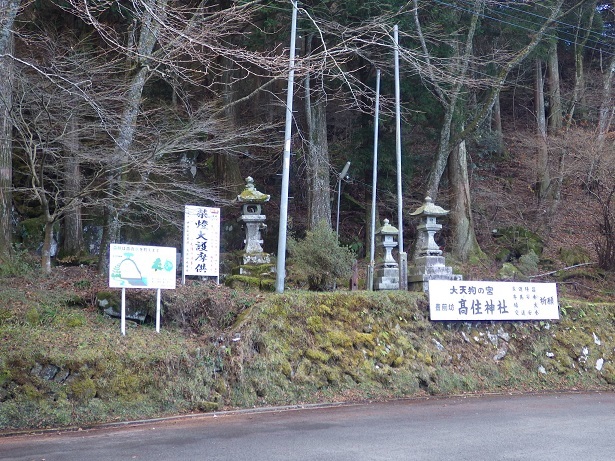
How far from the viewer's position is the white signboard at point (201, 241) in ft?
41.2

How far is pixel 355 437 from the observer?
27.4ft

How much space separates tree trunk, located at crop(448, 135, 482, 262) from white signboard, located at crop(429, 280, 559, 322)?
6.92 meters

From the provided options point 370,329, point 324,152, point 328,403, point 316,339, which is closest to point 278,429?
point 328,403

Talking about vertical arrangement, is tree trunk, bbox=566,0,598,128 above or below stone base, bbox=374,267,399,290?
above

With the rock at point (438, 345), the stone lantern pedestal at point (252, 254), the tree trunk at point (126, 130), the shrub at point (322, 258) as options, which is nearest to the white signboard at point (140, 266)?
the tree trunk at point (126, 130)

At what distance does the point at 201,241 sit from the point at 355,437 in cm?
564

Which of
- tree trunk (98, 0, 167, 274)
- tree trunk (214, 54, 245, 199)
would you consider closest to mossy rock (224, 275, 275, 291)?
tree trunk (98, 0, 167, 274)

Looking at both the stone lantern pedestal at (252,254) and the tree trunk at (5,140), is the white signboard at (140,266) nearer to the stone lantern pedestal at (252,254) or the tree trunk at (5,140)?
the stone lantern pedestal at (252,254)

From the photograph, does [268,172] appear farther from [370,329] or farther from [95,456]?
[95,456]

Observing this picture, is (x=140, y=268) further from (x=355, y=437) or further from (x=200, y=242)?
(x=355, y=437)

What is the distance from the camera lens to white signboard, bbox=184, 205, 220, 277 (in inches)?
495

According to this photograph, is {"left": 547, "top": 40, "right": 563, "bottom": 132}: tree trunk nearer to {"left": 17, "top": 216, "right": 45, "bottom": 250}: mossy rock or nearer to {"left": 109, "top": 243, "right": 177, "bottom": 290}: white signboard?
{"left": 17, "top": 216, "right": 45, "bottom": 250}: mossy rock

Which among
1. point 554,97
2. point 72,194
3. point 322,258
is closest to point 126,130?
point 72,194

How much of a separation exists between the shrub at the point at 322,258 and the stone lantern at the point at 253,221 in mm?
834
